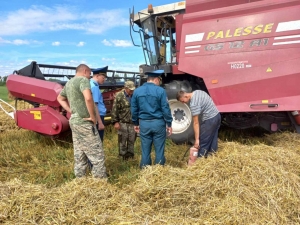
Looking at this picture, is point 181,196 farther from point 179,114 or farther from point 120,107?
point 179,114

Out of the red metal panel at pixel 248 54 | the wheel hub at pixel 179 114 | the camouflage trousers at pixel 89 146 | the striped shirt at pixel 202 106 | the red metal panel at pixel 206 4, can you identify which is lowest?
the camouflage trousers at pixel 89 146

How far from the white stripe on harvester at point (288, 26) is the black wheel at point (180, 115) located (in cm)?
168

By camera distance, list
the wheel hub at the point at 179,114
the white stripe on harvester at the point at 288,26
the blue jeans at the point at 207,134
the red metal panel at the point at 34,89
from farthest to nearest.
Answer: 1. the wheel hub at the point at 179,114
2. the red metal panel at the point at 34,89
3. the white stripe on harvester at the point at 288,26
4. the blue jeans at the point at 207,134

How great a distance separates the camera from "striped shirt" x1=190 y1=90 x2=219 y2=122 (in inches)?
134

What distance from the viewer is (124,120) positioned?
4391mm

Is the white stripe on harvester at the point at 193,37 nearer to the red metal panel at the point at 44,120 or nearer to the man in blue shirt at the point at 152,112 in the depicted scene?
the man in blue shirt at the point at 152,112

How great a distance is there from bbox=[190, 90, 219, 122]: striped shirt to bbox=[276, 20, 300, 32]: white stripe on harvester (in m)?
1.63

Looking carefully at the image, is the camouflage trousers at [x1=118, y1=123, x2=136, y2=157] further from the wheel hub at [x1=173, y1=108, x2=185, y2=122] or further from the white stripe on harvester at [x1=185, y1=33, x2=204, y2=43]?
the white stripe on harvester at [x1=185, y1=33, x2=204, y2=43]

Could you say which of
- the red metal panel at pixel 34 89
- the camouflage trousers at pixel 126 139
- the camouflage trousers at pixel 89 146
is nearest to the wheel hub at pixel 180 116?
the camouflage trousers at pixel 126 139

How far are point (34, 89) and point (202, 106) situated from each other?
2.95 m

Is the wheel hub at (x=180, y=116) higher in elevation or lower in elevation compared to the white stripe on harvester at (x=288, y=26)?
lower

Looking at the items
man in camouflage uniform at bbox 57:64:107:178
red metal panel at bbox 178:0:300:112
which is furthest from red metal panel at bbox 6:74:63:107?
red metal panel at bbox 178:0:300:112

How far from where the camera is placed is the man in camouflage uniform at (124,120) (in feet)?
14.2

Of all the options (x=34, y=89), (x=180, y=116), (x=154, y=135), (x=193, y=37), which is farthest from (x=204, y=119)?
(x=34, y=89)
